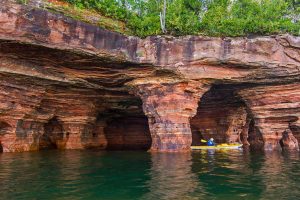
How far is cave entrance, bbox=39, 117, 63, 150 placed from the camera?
29531mm

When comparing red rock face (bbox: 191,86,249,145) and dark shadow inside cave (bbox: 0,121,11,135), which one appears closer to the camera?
dark shadow inside cave (bbox: 0,121,11,135)

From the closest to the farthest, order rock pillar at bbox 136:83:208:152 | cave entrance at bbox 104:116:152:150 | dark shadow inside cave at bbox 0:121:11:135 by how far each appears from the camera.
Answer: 1. rock pillar at bbox 136:83:208:152
2. dark shadow inside cave at bbox 0:121:11:135
3. cave entrance at bbox 104:116:152:150

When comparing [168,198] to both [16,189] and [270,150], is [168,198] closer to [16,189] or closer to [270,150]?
[16,189]

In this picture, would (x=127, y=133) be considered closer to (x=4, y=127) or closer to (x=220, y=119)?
(x=220, y=119)

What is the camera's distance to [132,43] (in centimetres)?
2042

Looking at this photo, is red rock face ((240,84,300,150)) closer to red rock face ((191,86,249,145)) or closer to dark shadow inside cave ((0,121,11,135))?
red rock face ((191,86,249,145))

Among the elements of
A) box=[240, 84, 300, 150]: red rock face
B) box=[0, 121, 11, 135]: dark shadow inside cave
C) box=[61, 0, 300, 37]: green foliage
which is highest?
box=[61, 0, 300, 37]: green foliage

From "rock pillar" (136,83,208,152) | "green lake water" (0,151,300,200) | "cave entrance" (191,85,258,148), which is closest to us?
"green lake water" (0,151,300,200)

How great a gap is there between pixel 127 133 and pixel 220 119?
1130 cm

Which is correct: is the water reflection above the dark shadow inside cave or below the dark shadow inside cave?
below

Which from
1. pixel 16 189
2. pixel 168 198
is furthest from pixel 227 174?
pixel 16 189

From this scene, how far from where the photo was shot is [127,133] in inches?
1444

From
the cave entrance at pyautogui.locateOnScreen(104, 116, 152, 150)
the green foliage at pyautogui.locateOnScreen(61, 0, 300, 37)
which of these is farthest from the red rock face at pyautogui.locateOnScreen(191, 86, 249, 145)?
the green foliage at pyautogui.locateOnScreen(61, 0, 300, 37)

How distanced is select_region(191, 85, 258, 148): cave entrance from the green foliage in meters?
7.65
